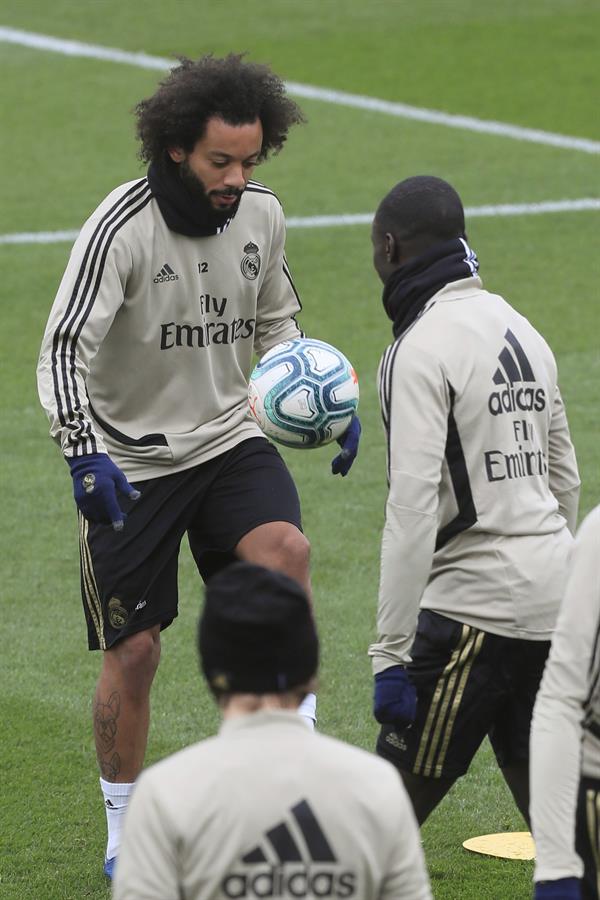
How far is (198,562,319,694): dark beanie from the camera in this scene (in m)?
3.03

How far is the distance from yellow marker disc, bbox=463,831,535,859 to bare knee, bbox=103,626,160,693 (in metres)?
1.16

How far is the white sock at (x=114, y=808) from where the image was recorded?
5430 millimetres

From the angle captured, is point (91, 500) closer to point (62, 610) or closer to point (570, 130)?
point (62, 610)

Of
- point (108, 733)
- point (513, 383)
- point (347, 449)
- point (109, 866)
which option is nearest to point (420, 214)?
point (513, 383)

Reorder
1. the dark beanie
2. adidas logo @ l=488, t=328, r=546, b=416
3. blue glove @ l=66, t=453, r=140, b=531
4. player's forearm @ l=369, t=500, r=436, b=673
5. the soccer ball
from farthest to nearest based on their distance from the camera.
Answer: the soccer ball, blue glove @ l=66, t=453, r=140, b=531, adidas logo @ l=488, t=328, r=546, b=416, player's forearm @ l=369, t=500, r=436, b=673, the dark beanie

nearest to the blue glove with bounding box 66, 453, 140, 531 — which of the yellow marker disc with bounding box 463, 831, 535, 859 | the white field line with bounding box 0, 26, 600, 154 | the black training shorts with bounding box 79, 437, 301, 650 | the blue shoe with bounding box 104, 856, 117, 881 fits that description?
the black training shorts with bounding box 79, 437, 301, 650

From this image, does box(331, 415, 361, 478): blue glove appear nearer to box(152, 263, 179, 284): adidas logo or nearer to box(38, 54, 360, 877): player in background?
box(38, 54, 360, 877): player in background

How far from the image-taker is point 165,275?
18.3 feet

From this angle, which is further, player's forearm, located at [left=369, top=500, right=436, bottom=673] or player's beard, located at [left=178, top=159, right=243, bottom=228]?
player's beard, located at [left=178, top=159, right=243, bottom=228]

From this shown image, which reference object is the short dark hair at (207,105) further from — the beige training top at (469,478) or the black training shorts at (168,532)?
the beige training top at (469,478)

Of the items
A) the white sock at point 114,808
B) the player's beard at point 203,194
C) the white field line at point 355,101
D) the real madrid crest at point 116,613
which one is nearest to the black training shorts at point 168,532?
the real madrid crest at point 116,613

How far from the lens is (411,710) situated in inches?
170

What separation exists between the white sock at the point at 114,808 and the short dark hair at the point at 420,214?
80.1 inches

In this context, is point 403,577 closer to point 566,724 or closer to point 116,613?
point 566,724
